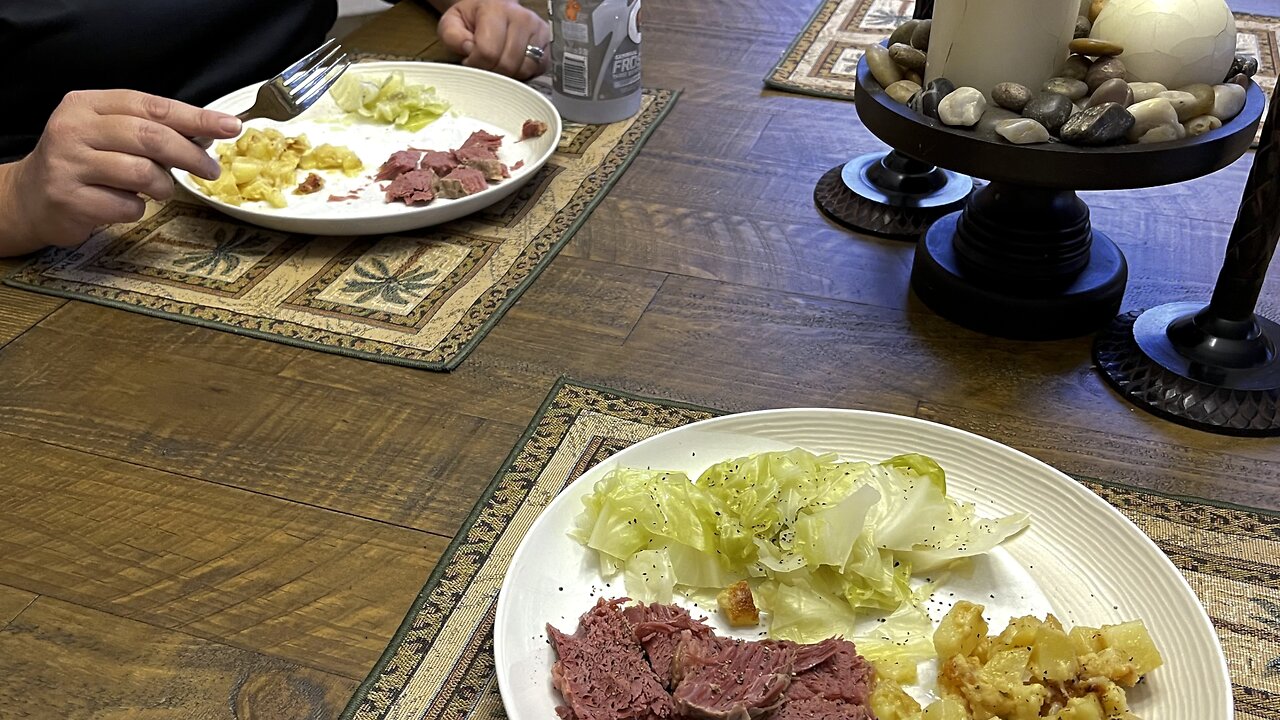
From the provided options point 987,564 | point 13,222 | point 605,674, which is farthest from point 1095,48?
point 13,222

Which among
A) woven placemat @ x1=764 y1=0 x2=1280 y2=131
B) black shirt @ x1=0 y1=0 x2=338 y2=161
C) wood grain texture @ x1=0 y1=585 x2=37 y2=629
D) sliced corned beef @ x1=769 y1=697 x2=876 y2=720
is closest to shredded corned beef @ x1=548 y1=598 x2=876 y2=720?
sliced corned beef @ x1=769 y1=697 x2=876 y2=720

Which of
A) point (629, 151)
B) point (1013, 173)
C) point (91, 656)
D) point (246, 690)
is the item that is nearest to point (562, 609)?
point (246, 690)

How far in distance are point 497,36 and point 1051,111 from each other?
938 mm

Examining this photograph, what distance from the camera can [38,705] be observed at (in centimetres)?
69

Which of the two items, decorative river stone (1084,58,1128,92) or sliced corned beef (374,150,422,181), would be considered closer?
decorative river stone (1084,58,1128,92)

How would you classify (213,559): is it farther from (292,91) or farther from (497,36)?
(497,36)

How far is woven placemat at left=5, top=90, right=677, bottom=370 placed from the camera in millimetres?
1073

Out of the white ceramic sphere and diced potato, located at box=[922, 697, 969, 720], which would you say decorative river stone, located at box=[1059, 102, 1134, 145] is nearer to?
the white ceramic sphere

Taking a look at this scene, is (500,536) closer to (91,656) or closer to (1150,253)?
(91,656)

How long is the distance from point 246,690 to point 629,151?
36.0 inches

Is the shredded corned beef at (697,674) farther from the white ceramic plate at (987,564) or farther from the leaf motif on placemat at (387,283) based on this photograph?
the leaf motif on placemat at (387,283)

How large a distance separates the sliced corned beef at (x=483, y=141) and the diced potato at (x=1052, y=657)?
0.94 metres

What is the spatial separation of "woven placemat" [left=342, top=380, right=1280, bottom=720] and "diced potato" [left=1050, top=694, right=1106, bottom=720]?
4.9 inches

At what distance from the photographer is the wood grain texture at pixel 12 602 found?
750 mm
